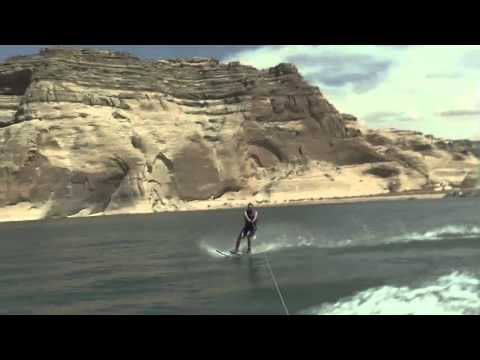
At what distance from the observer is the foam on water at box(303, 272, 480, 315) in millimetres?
14898

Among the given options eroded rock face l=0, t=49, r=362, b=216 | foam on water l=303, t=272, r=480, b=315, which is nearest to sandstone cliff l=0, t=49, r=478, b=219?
eroded rock face l=0, t=49, r=362, b=216

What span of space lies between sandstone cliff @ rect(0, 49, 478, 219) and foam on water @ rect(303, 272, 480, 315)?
301 feet

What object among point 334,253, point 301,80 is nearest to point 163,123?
point 301,80

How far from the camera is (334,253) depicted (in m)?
29.1

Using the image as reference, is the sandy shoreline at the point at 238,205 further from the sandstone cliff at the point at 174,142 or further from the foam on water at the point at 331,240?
the foam on water at the point at 331,240

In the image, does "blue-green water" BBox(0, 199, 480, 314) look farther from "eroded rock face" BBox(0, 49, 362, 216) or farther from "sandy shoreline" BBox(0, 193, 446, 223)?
"eroded rock face" BBox(0, 49, 362, 216)

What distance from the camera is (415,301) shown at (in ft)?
52.0

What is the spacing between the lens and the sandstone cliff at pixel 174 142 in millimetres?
107562

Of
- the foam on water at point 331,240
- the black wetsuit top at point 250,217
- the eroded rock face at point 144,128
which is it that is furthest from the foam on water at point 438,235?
the eroded rock face at point 144,128

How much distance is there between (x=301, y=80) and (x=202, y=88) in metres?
25.5

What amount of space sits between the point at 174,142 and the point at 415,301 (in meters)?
108

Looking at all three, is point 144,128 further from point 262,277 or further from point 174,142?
point 262,277
